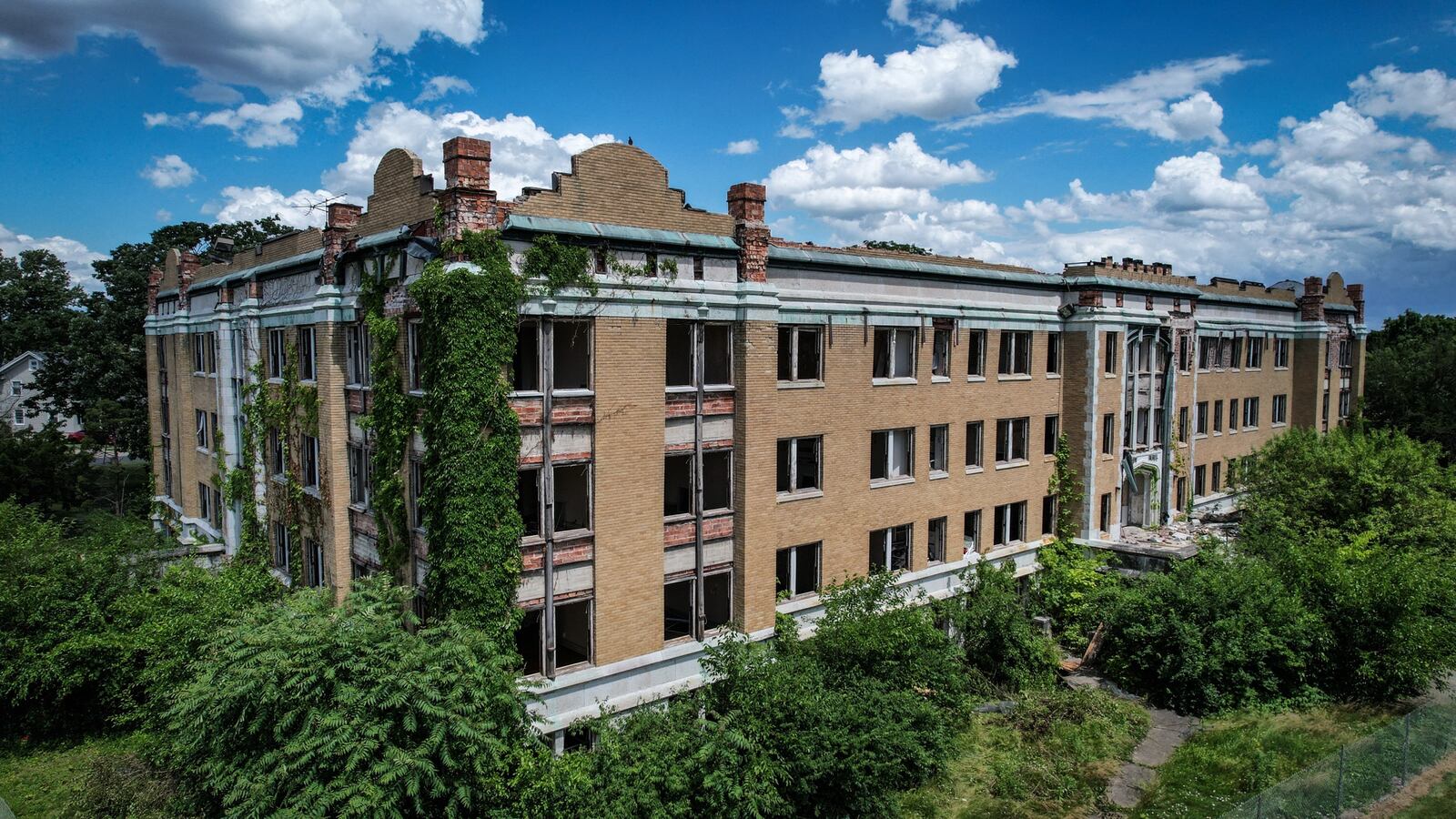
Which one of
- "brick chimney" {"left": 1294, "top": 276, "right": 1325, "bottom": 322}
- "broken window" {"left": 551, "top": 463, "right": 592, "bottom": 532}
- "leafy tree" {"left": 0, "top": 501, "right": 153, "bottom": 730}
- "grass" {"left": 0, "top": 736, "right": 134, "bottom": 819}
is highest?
"brick chimney" {"left": 1294, "top": 276, "right": 1325, "bottom": 322}

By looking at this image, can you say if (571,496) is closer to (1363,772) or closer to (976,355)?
(976,355)

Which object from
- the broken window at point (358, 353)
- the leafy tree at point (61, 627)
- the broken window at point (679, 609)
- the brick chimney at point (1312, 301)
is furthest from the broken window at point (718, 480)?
the brick chimney at point (1312, 301)

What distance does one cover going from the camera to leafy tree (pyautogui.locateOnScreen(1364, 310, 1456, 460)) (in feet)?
192

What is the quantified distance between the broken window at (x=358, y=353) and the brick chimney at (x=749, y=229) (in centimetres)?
1035

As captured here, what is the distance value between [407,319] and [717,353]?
8.00 m

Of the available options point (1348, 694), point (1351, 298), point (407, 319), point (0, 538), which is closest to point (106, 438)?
point (0, 538)

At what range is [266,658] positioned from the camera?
1496cm

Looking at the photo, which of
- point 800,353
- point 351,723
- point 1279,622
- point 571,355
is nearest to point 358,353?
point 571,355

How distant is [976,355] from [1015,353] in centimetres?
257

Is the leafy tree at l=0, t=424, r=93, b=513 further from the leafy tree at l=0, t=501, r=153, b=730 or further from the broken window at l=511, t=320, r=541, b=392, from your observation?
the broken window at l=511, t=320, r=541, b=392

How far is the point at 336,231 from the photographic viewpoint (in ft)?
76.2

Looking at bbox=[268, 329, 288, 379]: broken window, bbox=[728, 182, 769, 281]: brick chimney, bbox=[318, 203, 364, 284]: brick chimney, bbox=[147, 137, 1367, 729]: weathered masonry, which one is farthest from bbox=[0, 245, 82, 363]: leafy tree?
bbox=[728, 182, 769, 281]: brick chimney

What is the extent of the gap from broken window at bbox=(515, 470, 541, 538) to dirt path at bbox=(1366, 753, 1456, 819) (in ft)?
67.2

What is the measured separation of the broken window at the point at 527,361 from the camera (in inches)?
758
